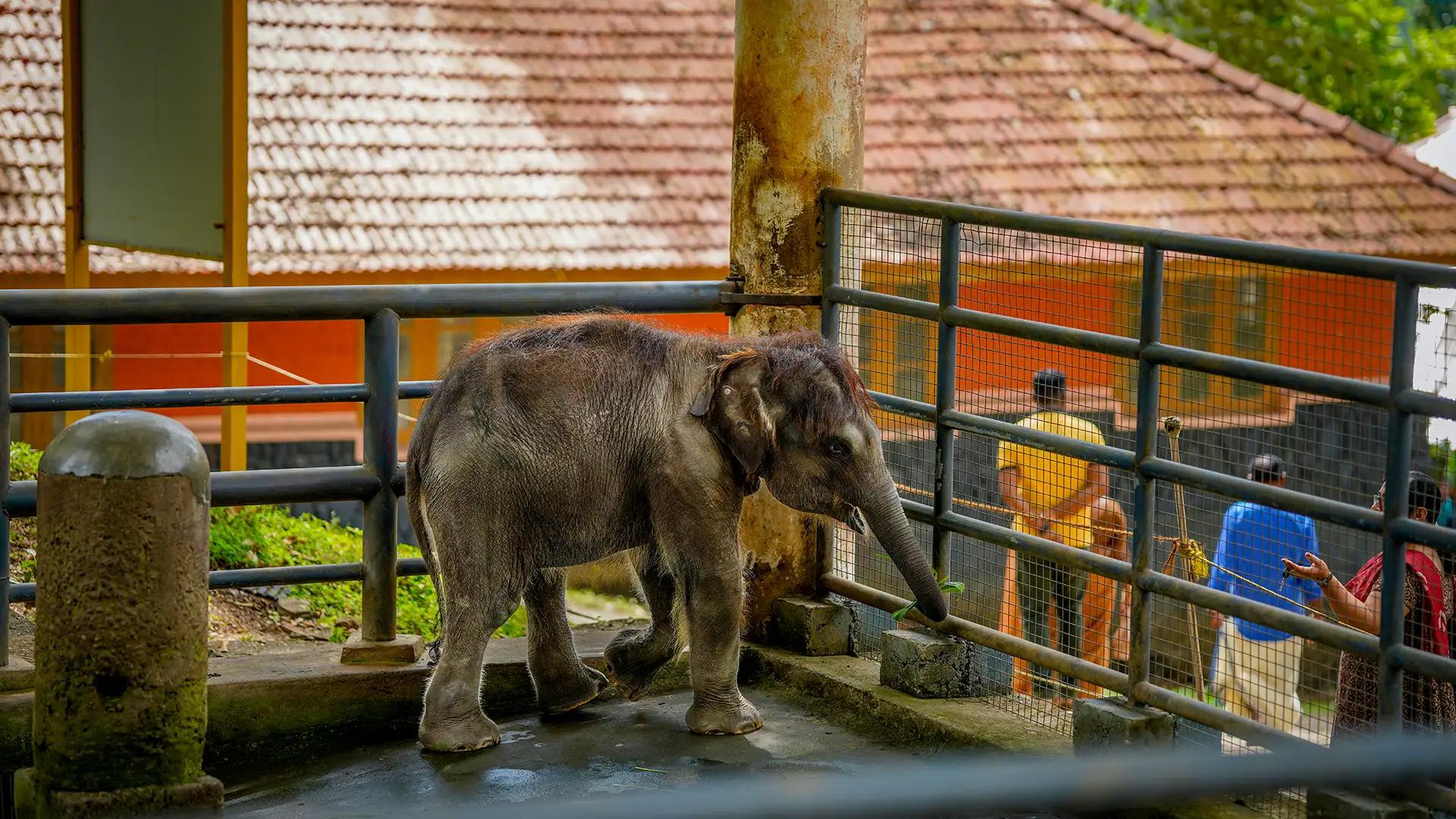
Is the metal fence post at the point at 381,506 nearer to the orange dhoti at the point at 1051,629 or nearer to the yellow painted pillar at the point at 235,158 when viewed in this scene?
the orange dhoti at the point at 1051,629

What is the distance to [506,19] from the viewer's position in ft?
53.7

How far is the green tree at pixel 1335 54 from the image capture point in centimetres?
2233

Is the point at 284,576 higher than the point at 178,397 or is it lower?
lower

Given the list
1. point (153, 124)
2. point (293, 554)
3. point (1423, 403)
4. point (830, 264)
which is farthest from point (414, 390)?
point (153, 124)

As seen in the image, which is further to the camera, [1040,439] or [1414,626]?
[1414,626]

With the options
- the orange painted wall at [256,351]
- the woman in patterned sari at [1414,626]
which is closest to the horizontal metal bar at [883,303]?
the woman in patterned sari at [1414,626]

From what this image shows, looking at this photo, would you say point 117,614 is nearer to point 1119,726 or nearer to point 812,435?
point 812,435

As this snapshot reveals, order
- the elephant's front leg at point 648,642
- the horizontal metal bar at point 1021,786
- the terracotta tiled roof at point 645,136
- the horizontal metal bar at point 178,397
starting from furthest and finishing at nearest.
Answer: the terracotta tiled roof at point 645,136, the elephant's front leg at point 648,642, the horizontal metal bar at point 178,397, the horizontal metal bar at point 1021,786

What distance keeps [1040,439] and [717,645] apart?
1187 mm

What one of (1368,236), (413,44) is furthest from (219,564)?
(1368,236)

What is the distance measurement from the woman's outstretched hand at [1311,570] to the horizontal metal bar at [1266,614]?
4.23ft

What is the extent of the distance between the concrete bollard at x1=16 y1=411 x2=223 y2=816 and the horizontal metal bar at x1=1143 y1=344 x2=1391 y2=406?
8.38 feet

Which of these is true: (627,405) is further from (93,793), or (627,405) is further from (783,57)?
(93,793)

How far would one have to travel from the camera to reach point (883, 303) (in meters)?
5.90
